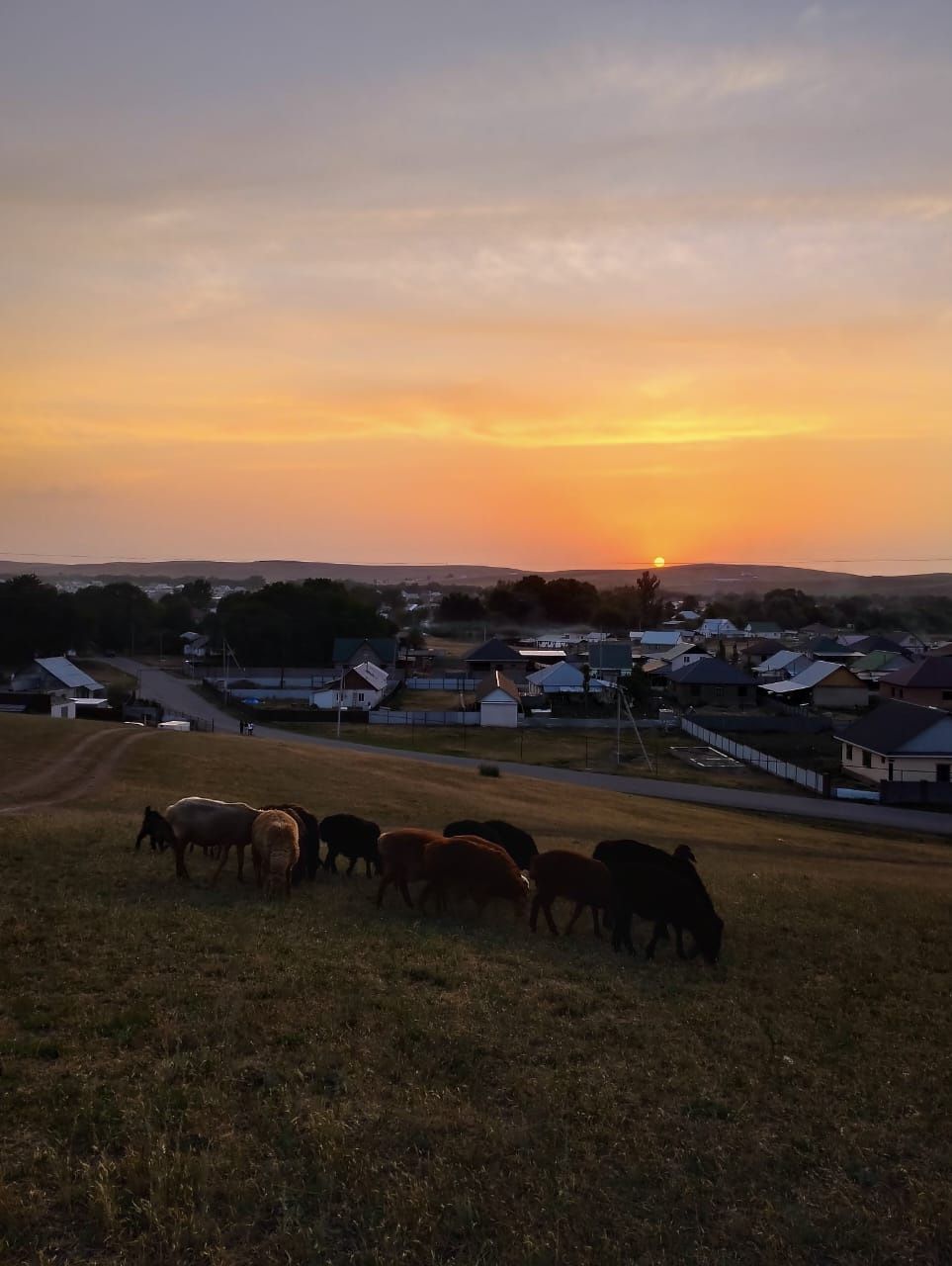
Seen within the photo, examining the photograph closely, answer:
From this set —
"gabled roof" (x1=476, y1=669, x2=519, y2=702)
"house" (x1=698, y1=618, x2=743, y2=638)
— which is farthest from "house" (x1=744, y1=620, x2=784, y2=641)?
"gabled roof" (x1=476, y1=669, x2=519, y2=702)

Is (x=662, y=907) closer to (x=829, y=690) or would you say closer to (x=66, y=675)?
(x=66, y=675)

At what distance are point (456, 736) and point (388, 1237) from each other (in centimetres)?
5104

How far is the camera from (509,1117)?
7855 mm

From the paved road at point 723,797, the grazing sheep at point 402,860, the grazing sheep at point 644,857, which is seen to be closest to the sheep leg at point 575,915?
the grazing sheep at point 644,857

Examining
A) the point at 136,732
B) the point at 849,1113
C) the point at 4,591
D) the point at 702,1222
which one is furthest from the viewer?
the point at 4,591

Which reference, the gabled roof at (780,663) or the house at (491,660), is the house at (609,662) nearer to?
the house at (491,660)

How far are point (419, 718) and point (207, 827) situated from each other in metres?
48.6

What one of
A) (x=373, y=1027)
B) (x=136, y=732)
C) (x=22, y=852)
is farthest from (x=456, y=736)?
(x=373, y=1027)

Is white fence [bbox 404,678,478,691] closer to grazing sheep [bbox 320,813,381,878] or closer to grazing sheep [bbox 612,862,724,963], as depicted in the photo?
grazing sheep [bbox 320,813,381,878]

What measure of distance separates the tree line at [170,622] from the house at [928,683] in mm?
54725

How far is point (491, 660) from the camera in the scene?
285ft

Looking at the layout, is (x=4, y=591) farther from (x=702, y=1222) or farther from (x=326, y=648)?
(x=702, y=1222)

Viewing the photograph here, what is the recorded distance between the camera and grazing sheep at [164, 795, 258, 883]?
1523 cm

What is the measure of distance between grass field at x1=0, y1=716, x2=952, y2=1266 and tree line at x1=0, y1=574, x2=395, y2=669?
73.8 m
